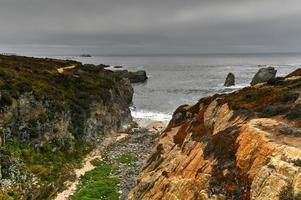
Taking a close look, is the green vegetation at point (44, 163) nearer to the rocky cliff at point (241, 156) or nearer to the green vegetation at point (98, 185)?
the green vegetation at point (98, 185)

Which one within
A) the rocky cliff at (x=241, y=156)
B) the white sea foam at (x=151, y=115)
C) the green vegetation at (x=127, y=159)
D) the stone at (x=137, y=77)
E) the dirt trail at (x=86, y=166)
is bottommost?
the white sea foam at (x=151, y=115)

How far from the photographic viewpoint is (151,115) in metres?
87.6

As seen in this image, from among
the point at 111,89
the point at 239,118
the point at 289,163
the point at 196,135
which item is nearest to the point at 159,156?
the point at 196,135

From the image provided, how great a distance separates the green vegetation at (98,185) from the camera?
36250 mm

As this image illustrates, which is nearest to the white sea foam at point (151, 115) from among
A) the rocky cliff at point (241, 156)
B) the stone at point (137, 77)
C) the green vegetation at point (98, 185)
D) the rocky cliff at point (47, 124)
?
the rocky cliff at point (47, 124)

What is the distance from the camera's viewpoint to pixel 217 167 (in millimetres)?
22609

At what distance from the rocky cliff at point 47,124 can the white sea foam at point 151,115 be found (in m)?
10.7

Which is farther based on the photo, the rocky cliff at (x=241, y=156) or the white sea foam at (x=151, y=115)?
the white sea foam at (x=151, y=115)

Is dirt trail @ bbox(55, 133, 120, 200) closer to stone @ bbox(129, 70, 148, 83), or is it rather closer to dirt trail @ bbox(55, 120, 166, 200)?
dirt trail @ bbox(55, 120, 166, 200)

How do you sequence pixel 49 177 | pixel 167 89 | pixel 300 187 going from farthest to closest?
1. pixel 167 89
2. pixel 49 177
3. pixel 300 187

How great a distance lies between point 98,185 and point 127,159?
10.3 meters

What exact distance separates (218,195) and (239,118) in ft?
33.4

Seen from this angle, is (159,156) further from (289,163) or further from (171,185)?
(289,163)

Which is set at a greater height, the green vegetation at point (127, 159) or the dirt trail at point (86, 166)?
the green vegetation at point (127, 159)
